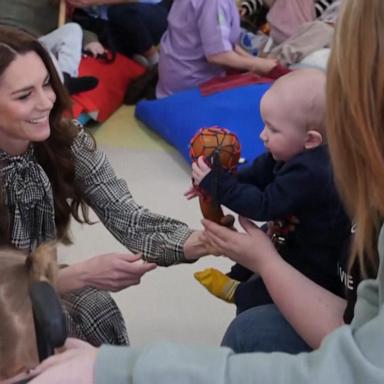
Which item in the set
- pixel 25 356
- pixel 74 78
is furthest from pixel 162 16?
pixel 25 356

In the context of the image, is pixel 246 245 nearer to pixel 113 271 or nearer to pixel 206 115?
pixel 113 271

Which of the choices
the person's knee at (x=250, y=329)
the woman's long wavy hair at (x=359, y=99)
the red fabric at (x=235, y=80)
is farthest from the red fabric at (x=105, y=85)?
the woman's long wavy hair at (x=359, y=99)

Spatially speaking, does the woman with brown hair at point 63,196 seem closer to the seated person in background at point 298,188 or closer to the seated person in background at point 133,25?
the seated person in background at point 298,188

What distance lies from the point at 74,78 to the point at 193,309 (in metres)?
1.14

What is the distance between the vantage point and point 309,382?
0.80 meters

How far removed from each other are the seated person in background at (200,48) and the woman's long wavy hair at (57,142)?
1380 millimetres

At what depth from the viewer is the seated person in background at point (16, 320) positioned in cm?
99

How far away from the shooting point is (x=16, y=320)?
101 cm

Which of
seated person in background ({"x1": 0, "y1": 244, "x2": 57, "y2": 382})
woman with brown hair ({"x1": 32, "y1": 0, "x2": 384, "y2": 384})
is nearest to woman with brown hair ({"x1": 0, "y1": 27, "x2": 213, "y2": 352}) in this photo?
seated person in background ({"x1": 0, "y1": 244, "x2": 57, "y2": 382})

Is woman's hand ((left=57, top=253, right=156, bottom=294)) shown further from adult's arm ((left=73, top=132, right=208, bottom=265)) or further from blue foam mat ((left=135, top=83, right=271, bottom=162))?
blue foam mat ((left=135, top=83, right=271, bottom=162))

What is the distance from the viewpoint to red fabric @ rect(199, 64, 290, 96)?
2.91 metres

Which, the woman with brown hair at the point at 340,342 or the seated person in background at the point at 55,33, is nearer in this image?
the woman with brown hair at the point at 340,342

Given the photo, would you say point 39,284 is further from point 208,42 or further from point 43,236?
point 208,42

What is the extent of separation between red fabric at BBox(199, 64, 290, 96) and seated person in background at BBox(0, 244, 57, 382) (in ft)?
6.13
